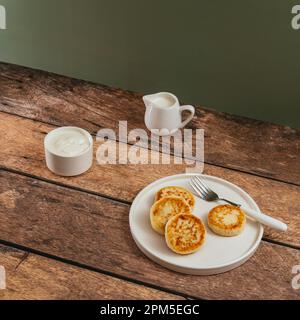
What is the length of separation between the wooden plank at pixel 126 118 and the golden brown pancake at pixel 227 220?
0.20 m

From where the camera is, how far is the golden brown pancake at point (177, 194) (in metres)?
1.26

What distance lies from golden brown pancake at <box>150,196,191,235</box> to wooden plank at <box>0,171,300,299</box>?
0.07m

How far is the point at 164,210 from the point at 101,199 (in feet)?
0.54

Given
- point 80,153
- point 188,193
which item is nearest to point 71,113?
point 80,153

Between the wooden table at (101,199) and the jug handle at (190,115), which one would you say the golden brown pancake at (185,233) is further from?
the jug handle at (190,115)

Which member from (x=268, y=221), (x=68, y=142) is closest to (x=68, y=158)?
(x=68, y=142)

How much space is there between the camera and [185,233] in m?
1.18

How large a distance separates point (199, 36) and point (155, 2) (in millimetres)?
176

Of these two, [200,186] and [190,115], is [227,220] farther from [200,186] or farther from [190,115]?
[190,115]

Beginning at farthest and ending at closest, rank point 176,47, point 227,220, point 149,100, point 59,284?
point 176,47, point 149,100, point 227,220, point 59,284

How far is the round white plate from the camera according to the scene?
1147mm

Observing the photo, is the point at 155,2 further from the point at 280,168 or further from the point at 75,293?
the point at 75,293

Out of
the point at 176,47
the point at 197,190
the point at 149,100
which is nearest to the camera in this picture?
the point at 197,190

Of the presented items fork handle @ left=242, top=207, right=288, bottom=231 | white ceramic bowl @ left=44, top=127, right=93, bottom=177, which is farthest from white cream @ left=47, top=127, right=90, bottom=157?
fork handle @ left=242, top=207, right=288, bottom=231
